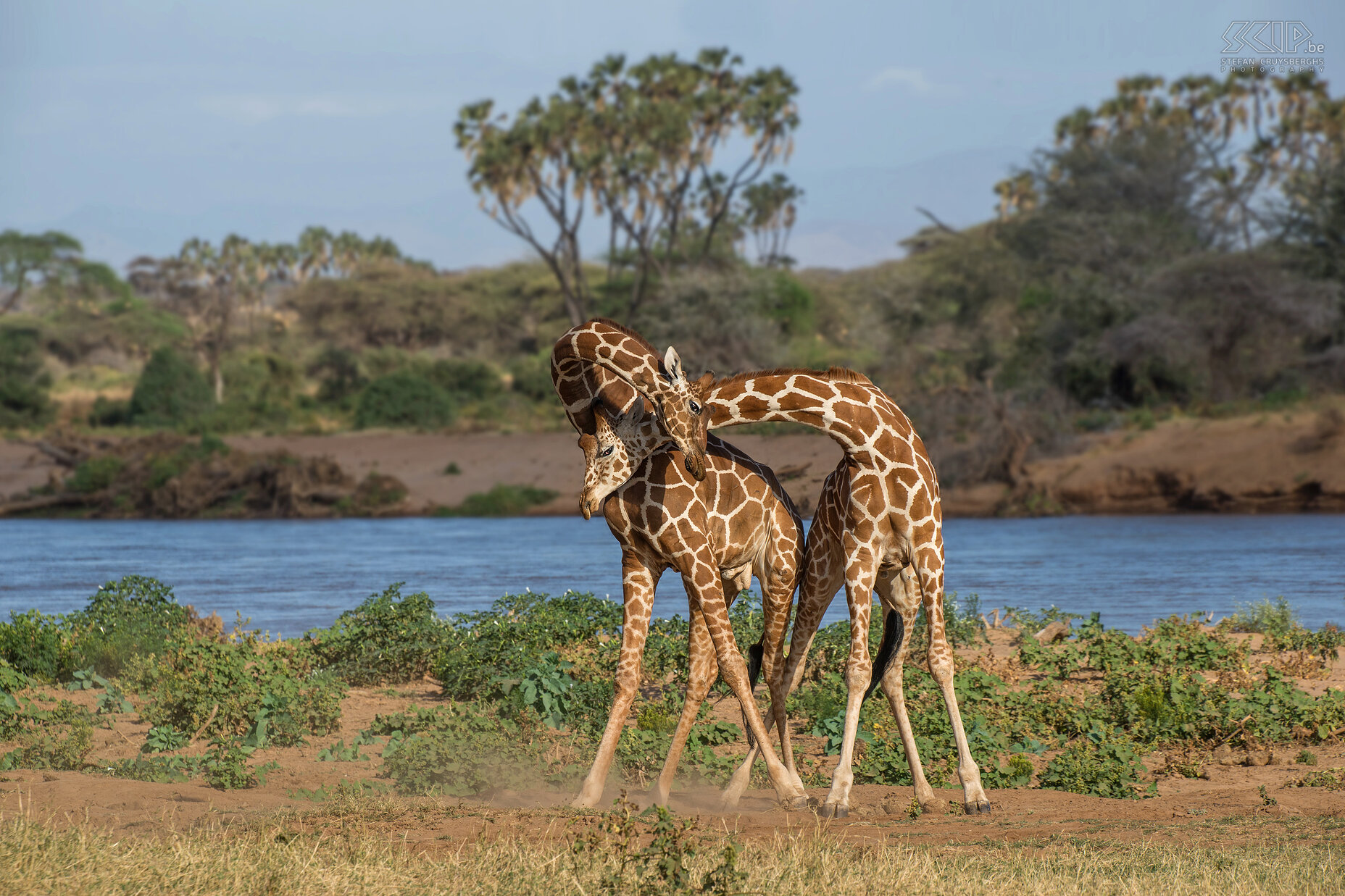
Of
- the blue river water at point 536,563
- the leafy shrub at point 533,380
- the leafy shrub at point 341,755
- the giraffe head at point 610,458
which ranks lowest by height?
the blue river water at point 536,563

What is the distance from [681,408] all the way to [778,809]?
219 centimetres

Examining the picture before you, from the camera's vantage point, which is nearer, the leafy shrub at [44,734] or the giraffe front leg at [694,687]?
the giraffe front leg at [694,687]

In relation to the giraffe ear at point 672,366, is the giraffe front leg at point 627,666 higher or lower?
lower

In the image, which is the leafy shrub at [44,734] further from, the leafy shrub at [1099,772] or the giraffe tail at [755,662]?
the leafy shrub at [1099,772]

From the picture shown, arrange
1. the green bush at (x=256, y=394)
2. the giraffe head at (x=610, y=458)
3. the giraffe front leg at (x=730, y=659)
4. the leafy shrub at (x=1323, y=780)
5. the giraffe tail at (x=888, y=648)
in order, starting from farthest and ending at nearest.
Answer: the green bush at (x=256, y=394) < the leafy shrub at (x=1323, y=780) < the giraffe tail at (x=888, y=648) < the giraffe front leg at (x=730, y=659) < the giraffe head at (x=610, y=458)

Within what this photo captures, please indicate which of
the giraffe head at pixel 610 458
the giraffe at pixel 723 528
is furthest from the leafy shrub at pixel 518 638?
the giraffe head at pixel 610 458

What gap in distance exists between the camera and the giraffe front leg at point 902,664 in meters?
6.77

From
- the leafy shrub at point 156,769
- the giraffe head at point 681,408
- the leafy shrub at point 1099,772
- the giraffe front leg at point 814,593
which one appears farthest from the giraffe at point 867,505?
the leafy shrub at point 156,769

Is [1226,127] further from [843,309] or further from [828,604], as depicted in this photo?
[828,604]

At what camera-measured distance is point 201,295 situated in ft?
232

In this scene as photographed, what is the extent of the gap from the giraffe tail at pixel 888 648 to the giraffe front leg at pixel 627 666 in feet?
4.06

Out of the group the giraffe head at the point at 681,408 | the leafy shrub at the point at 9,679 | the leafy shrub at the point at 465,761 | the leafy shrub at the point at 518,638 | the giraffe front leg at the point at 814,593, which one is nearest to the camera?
the giraffe head at the point at 681,408

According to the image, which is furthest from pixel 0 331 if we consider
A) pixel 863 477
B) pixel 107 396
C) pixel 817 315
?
pixel 863 477

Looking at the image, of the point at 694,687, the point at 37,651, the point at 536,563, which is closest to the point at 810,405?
the point at 694,687
